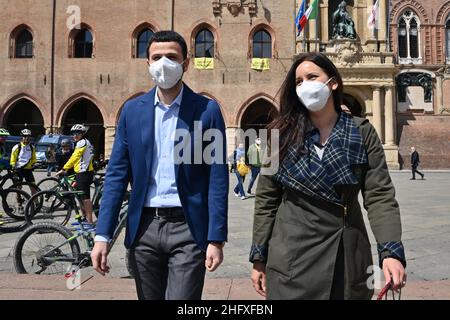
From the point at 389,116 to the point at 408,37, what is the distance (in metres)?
7.00

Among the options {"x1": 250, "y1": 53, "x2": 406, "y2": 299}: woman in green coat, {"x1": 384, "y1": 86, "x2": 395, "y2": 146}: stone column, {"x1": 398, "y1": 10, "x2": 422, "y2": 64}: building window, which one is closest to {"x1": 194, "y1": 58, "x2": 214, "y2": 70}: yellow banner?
{"x1": 384, "y1": 86, "x2": 395, "y2": 146}: stone column

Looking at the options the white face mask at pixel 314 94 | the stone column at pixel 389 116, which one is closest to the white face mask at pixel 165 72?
the white face mask at pixel 314 94

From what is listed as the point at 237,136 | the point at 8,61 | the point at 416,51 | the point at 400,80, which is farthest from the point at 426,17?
the point at 8,61

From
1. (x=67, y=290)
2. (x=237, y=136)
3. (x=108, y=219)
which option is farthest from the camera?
(x=237, y=136)

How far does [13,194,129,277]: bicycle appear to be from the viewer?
4.85 metres

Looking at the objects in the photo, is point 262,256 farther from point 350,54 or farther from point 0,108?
point 0,108

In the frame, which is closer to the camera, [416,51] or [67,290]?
[67,290]

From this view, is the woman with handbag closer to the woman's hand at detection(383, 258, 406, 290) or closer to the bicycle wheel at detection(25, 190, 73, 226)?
the bicycle wheel at detection(25, 190, 73, 226)

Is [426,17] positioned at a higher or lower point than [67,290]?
higher

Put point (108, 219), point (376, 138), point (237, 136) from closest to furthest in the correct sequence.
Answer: point (376, 138) → point (108, 219) → point (237, 136)

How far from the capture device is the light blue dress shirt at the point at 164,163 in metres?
2.43

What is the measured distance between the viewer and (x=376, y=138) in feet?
7.26

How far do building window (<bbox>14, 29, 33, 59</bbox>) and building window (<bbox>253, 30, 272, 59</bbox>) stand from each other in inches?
566

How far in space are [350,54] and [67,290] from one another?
963 inches
